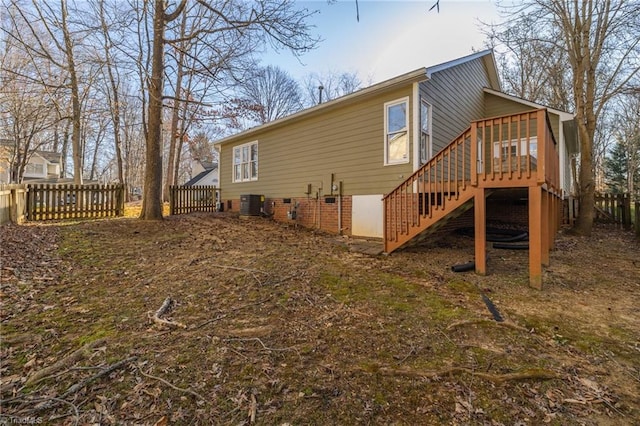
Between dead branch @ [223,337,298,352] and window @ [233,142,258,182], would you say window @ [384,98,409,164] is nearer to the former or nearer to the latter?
dead branch @ [223,337,298,352]

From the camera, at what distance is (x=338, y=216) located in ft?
29.4

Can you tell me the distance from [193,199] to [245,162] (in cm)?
284

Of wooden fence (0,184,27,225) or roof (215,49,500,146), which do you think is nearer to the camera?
roof (215,49,500,146)

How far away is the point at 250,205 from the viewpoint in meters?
11.0

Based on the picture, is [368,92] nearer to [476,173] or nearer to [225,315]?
[476,173]

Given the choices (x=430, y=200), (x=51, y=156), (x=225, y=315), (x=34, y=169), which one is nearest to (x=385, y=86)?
(x=430, y=200)

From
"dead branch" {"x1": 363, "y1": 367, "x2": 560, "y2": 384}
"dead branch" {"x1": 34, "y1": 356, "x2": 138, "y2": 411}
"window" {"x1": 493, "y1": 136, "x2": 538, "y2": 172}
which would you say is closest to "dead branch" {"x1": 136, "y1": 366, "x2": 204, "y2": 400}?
"dead branch" {"x1": 34, "y1": 356, "x2": 138, "y2": 411}

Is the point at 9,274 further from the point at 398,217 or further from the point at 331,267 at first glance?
the point at 398,217

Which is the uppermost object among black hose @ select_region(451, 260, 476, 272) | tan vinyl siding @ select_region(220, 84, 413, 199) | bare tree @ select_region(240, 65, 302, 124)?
bare tree @ select_region(240, 65, 302, 124)

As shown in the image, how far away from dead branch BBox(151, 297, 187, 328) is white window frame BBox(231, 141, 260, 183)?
8.77m

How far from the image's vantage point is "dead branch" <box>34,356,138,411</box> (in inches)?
81.5

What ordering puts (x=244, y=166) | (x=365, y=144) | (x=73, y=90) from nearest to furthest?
(x=365, y=144) < (x=73, y=90) < (x=244, y=166)

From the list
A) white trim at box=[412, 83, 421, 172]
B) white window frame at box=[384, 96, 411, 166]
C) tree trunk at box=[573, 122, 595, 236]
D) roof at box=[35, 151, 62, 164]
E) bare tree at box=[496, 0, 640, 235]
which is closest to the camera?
white trim at box=[412, 83, 421, 172]

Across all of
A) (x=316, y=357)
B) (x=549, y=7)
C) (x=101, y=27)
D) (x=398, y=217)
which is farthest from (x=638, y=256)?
(x=101, y=27)
